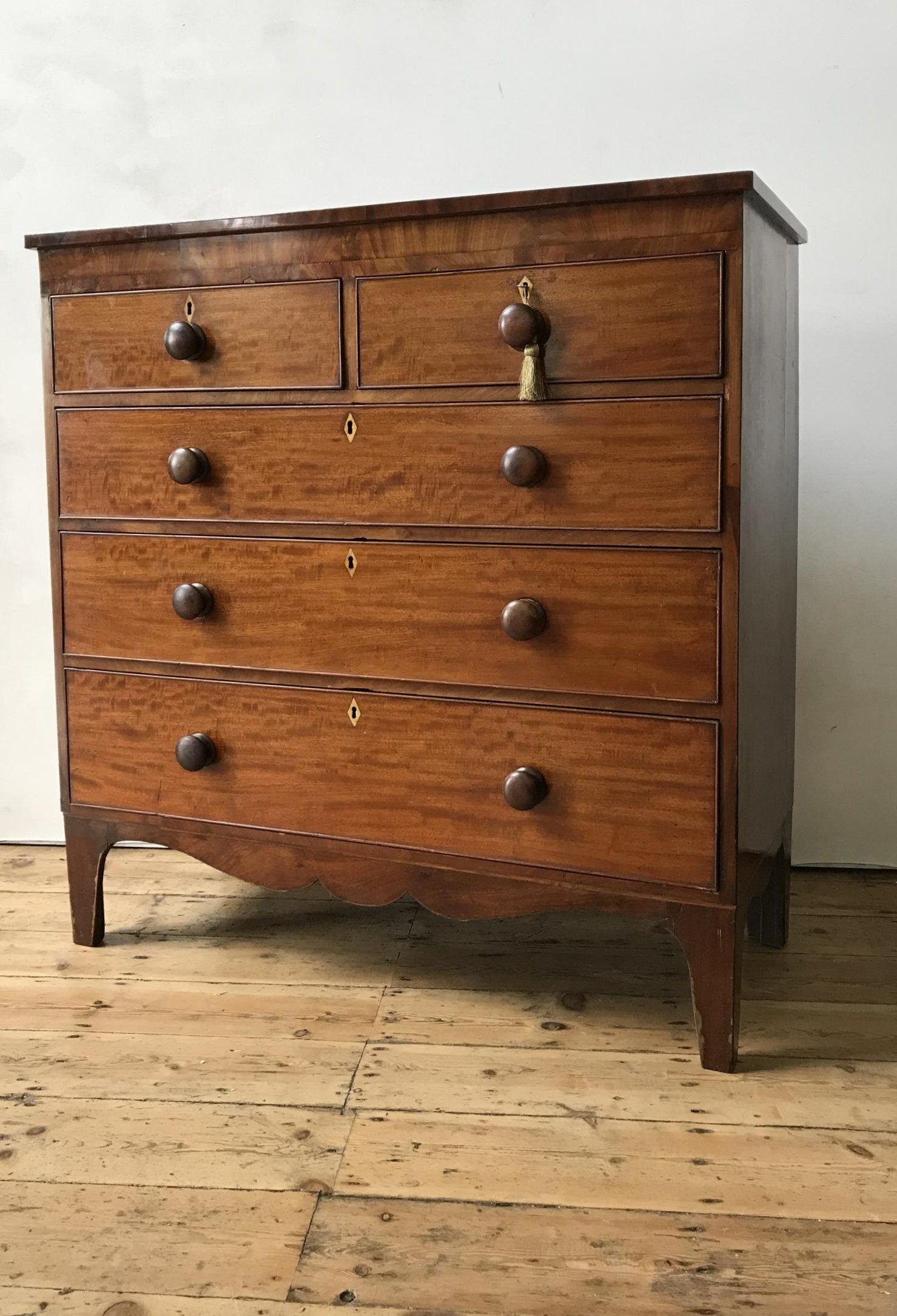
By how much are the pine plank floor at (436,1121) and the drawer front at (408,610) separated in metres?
0.52

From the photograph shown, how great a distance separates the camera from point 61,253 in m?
1.96

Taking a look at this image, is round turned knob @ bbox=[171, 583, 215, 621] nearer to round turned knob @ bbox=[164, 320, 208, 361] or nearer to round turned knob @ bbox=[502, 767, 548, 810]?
round turned knob @ bbox=[164, 320, 208, 361]

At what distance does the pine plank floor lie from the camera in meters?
1.26

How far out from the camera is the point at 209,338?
187cm

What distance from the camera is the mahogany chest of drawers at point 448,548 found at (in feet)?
5.27

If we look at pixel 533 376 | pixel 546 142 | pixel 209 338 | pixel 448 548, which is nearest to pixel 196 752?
pixel 448 548

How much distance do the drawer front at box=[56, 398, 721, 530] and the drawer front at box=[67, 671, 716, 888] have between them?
10.7 inches

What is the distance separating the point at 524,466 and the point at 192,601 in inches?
22.8

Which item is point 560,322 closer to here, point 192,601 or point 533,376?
point 533,376

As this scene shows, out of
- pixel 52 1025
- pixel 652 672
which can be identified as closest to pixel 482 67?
pixel 652 672

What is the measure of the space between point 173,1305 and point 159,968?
0.85 m

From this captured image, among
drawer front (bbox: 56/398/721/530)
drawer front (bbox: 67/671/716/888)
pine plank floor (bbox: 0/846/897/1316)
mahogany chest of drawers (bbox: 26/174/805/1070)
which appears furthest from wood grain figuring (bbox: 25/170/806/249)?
pine plank floor (bbox: 0/846/897/1316)

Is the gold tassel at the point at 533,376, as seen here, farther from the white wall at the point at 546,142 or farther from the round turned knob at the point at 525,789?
the white wall at the point at 546,142

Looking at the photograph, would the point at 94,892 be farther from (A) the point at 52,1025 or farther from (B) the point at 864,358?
(B) the point at 864,358
